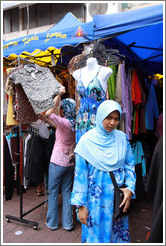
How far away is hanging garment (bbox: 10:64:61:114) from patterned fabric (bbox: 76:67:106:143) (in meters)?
0.39

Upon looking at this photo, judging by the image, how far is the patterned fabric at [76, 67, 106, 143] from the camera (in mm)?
2334

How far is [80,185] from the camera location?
1.70 metres

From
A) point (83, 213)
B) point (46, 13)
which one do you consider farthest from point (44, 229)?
point (46, 13)

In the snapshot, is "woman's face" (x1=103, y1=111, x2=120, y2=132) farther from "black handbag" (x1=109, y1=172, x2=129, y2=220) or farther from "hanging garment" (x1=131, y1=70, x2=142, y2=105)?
"hanging garment" (x1=131, y1=70, x2=142, y2=105)

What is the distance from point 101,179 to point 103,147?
0.29 metres

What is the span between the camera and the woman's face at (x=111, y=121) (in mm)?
1697

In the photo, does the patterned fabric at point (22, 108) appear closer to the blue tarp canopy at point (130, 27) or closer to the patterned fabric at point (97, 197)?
the blue tarp canopy at point (130, 27)

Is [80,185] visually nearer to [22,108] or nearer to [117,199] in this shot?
[117,199]

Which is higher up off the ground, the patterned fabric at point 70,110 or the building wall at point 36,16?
the building wall at point 36,16

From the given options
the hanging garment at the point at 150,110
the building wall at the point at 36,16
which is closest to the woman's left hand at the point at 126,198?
the hanging garment at the point at 150,110

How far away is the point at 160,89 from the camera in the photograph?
5.08 m

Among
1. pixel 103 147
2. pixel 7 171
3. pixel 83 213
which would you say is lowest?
pixel 7 171

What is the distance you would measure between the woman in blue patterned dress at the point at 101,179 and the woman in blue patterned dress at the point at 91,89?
2.05 feet

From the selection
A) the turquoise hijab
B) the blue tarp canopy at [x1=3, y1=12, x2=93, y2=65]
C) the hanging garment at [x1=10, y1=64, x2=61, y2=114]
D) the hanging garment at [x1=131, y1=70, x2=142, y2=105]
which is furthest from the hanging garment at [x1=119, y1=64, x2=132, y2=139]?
the turquoise hijab
